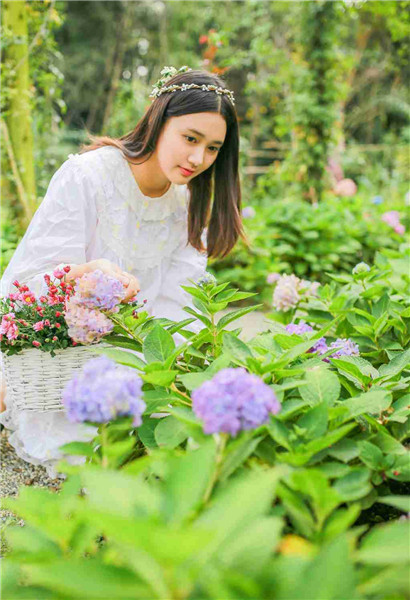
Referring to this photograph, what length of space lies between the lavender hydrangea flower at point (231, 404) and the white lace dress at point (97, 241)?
0.98m

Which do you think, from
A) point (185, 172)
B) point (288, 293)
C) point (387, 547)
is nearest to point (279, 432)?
point (387, 547)

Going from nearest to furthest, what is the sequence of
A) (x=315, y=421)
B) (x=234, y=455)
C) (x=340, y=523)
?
(x=340, y=523), (x=234, y=455), (x=315, y=421)

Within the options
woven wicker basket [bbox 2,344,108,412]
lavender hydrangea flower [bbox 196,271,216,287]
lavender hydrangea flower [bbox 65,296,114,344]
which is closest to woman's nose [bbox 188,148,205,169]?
lavender hydrangea flower [bbox 196,271,216,287]

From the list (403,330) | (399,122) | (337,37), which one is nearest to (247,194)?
(337,37)

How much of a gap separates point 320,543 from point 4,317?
104cm

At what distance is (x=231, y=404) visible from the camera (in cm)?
87

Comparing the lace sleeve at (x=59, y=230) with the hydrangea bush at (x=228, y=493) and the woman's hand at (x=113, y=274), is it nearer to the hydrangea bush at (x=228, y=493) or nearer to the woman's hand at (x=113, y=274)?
the woman's hand at (x=113, y=274)

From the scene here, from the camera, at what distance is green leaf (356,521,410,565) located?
0.74 meters

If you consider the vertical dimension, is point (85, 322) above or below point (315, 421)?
above

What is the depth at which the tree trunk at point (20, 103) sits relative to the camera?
3.39m

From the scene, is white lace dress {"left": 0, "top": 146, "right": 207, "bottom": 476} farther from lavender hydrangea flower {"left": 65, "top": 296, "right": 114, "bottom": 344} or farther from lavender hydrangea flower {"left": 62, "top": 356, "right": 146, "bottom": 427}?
lavender hydrangea flower {"left": 62, "top": 356, "right": 146, "bottom": 427}

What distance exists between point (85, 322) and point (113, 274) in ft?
0.91

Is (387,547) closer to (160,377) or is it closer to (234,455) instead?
(234,455)

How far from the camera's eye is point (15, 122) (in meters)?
3.50
